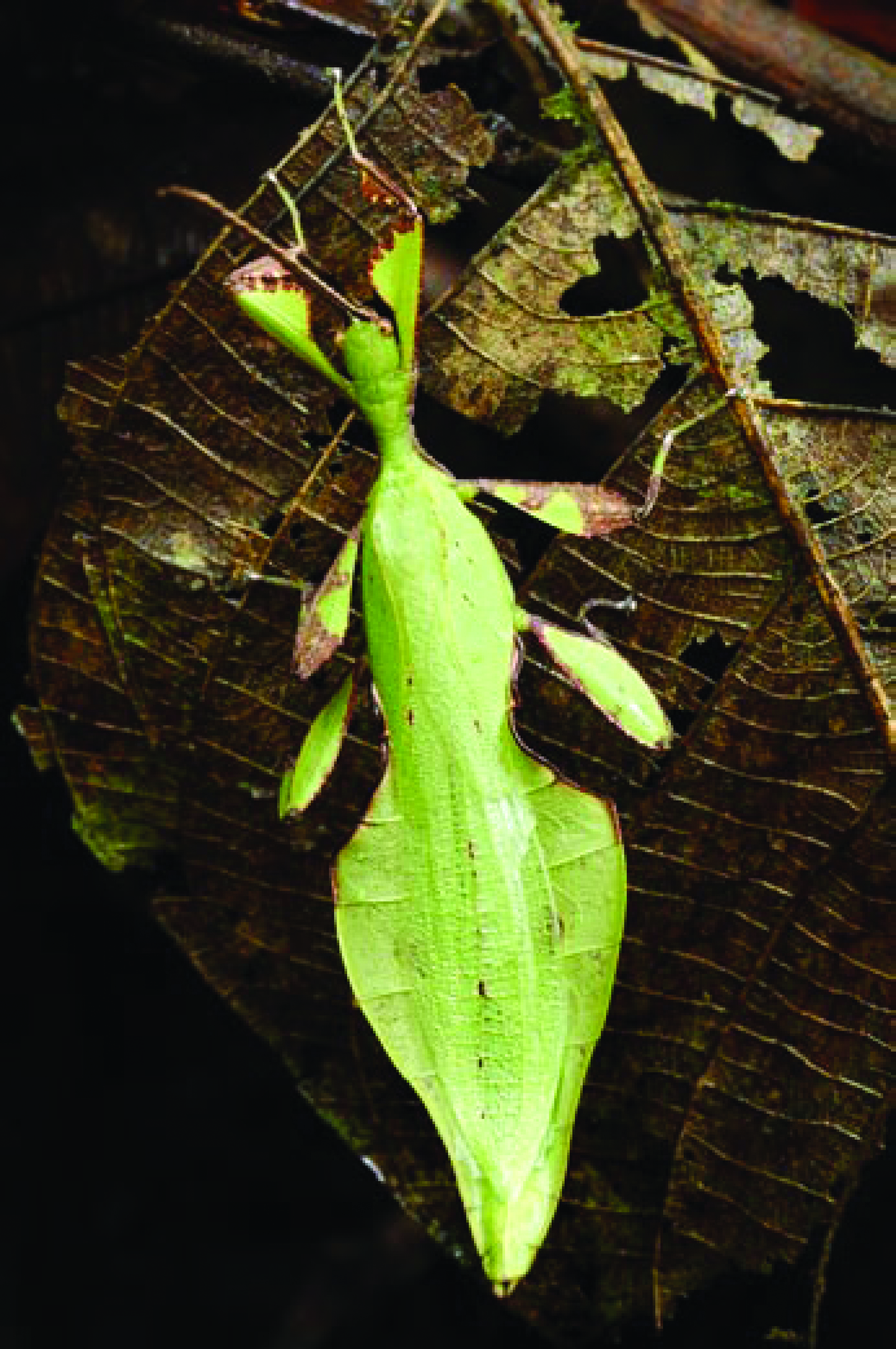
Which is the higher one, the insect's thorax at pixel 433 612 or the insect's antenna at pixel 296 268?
the insect's antenna at pixel 296 268

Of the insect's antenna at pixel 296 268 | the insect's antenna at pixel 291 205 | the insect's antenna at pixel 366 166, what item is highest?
the insect's antenna at pixel 366 166

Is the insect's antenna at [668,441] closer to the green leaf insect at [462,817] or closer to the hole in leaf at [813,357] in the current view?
the green leaf insect at [462,817]

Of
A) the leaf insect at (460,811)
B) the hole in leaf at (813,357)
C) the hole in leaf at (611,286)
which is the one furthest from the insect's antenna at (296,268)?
the hole in leaf at (813,357)

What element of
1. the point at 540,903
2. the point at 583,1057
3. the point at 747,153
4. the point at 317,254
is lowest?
the point at 583,1057

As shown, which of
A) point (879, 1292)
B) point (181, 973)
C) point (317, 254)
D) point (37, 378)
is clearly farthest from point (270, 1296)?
point (317, 254)

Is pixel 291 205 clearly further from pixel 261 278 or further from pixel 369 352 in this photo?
pixel 369 352

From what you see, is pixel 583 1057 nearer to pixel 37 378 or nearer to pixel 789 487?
pixel 789 487
